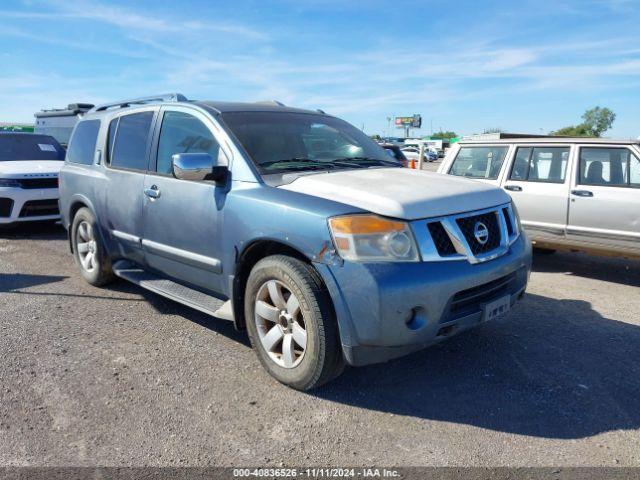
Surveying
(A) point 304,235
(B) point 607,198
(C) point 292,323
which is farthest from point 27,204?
(B) point 607,198

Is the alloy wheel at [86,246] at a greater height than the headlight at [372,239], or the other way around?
the headlight at [372,239]

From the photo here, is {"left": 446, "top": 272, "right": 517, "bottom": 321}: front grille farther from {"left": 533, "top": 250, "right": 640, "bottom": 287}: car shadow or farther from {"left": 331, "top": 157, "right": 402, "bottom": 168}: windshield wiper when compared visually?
{"left": 533, "top": 250, "right": 640, "bottom": 287}: car shadow

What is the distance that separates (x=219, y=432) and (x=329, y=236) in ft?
3.97

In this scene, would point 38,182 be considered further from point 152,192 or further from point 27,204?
point 152,192

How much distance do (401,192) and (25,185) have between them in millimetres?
7085

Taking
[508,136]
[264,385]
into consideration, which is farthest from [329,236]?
[508,136]

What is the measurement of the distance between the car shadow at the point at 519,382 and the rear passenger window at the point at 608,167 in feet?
6.98

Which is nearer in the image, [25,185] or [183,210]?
[183,210]

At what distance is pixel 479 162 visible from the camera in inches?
282

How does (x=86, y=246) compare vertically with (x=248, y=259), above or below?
below

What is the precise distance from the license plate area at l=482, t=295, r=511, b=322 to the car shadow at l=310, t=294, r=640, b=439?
1.56 feet

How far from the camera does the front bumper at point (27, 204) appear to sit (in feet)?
26.1

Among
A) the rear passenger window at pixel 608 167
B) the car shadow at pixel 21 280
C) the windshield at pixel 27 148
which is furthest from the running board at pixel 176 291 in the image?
the windshield at pixel 27 148

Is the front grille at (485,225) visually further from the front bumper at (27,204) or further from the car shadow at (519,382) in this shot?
the front bumper at (27,204)
